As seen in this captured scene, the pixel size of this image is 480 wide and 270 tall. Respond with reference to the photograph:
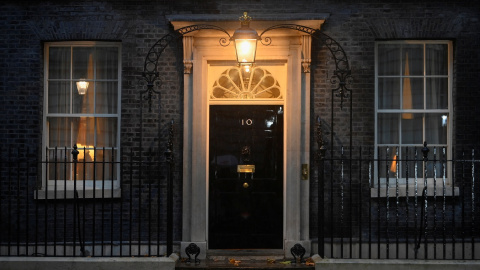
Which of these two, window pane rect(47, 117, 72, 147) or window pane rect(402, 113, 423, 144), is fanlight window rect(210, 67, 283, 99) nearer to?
window pane rect(402, 113, 423, 144)

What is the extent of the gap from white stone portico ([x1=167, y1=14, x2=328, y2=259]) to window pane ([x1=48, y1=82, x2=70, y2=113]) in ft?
6.57

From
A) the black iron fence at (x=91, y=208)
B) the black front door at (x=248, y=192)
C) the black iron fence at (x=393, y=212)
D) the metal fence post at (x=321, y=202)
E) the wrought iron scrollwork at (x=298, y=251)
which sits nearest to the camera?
the metal fence post at (x=321, y=202)

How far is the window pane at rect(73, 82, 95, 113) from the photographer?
949cm

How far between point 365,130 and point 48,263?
5.06 metres

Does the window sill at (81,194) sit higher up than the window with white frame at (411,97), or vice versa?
the window with white frame at (411,97)

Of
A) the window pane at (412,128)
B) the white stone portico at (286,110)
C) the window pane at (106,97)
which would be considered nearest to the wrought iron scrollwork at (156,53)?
the white stone portico at (286,110)

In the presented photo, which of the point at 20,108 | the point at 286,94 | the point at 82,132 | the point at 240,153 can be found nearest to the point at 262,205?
the point at 240,153

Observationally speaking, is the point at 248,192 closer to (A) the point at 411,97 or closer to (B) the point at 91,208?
(B) the point at 91,208

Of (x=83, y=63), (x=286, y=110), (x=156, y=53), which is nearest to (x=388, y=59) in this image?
(x=286, y=110)

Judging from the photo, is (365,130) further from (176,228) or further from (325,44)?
(176,228)

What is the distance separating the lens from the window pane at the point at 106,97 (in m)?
9.48

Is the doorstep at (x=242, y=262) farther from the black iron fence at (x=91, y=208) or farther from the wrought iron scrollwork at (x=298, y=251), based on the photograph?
the black iron fence at (x=91, y=208)

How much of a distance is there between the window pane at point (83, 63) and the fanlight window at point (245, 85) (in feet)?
6.65

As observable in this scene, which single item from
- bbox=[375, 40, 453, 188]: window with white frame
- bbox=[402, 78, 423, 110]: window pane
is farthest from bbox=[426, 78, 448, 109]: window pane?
bbox=[402, 78, 423, 110]: window pane
